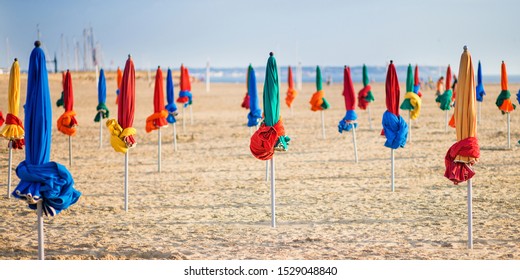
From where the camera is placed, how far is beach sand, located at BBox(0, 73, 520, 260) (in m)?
8.28

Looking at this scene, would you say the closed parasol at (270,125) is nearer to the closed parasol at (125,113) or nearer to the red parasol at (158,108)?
the closed parasol at (125,113)

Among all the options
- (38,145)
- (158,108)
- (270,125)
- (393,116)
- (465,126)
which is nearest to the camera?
(38,145)

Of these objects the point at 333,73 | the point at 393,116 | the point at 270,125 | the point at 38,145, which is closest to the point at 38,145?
the point at 38,145

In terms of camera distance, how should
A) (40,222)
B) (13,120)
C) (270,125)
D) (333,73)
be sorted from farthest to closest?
(333,73), (13,120), (270,125), (40,222)

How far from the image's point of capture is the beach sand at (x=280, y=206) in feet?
27.2

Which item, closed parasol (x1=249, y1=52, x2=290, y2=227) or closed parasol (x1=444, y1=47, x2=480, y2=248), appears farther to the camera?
closed parasol (x1=249, y1=52, x2=290, y2=227)


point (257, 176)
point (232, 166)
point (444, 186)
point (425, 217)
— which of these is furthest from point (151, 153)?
point (425, 217)

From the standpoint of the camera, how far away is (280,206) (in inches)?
426

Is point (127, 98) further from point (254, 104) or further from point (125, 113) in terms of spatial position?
point (254, 104)

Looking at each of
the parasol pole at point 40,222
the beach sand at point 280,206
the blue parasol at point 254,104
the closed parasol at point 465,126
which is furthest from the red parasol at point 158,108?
the closed parasol at point 465,126

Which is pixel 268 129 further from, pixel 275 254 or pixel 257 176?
pixel 257 176

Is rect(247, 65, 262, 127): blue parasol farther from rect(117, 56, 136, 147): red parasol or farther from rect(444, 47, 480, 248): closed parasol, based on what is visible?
rect(444, 47, 480, 248): closed parasol

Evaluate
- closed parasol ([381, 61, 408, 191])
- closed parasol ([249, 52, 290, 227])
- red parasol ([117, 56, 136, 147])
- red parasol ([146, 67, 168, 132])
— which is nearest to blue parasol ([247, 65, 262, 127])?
red parasol ([146, 67, 168, 132])
